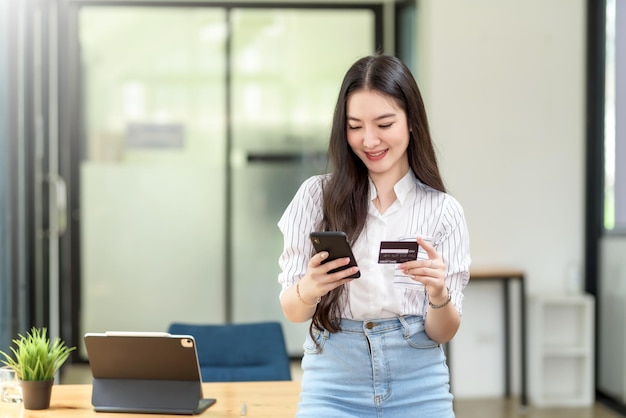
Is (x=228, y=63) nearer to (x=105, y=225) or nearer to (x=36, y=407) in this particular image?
(x=105, y=225)

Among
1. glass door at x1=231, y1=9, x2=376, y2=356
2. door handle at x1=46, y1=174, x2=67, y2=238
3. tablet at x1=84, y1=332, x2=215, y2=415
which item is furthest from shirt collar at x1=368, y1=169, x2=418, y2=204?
glass door at x1=231, y1=9, x2=376, y2=356

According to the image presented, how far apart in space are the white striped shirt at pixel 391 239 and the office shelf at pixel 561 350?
3439 mm

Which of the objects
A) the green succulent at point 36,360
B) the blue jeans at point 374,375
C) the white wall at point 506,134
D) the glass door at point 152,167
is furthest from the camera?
the glass door at point 152,167

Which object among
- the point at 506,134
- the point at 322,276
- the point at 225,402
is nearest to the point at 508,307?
the point at 506,134

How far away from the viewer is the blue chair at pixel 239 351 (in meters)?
3.40

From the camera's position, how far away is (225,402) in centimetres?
262

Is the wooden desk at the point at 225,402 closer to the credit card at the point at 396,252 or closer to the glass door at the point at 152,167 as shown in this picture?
the credit card at the point at 396,252

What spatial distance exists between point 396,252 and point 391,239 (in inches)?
6.1

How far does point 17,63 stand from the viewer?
192 inches

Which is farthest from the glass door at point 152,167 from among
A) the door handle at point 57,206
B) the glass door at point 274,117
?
the door handle at point 57,206

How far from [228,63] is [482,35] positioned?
1.83 metres

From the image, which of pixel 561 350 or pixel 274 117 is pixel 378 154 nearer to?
pixel 561 350

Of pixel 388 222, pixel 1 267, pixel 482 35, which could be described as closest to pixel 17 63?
pixel 1 267

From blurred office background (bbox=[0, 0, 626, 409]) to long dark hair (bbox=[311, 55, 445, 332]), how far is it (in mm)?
3523
